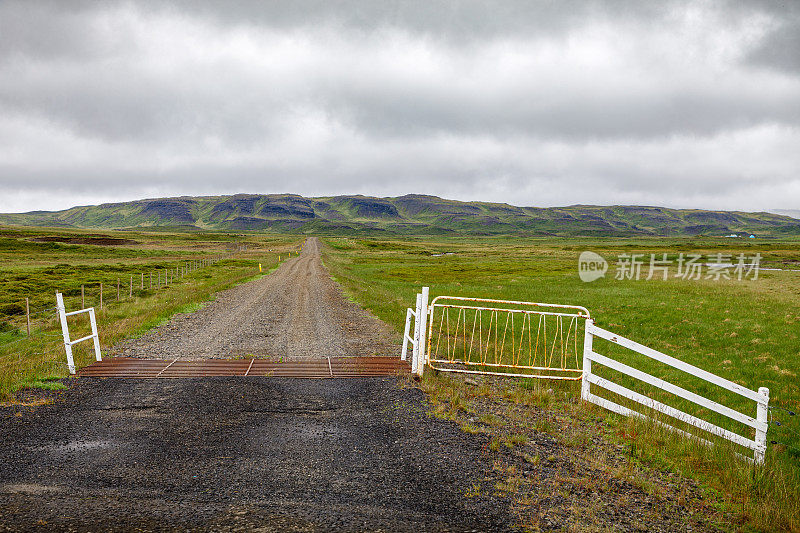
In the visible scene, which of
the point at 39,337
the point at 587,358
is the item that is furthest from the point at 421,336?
the point at 39,337

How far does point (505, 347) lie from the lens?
686 inches

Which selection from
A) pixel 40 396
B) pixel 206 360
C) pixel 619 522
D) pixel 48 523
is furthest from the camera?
pixel 206 360

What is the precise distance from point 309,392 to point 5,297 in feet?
108

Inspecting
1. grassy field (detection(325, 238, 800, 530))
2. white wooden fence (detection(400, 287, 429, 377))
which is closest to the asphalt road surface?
white wooden fence (detection(400, 287, 429, 377))

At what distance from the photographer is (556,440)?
26.1ft

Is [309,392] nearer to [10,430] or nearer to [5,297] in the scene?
[10,430]

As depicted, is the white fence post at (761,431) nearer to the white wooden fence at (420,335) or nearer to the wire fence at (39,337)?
the white wooden fence at (420,335)

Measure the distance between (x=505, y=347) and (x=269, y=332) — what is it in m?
Answer: 9.27

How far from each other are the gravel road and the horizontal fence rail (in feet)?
7.46

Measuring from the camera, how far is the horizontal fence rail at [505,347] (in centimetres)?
1123

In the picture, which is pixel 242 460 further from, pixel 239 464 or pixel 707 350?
pixel 707 350

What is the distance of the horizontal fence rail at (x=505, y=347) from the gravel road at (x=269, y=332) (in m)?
2.27

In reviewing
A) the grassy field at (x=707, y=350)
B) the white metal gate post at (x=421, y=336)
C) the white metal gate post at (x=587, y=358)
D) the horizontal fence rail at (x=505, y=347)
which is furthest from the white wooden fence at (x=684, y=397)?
the white metal gate post at (x=421, y=336)

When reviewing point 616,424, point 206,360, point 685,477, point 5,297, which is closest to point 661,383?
point 616,424
